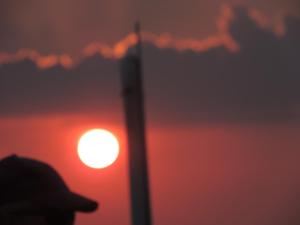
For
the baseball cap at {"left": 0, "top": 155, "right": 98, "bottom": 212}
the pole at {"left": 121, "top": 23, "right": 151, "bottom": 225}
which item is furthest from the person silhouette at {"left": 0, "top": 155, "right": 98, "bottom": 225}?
the pole at {"left": 121, "top": 23, "right": 151, "bottom": 225}

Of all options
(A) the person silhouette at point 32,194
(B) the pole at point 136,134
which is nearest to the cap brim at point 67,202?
(A) the person silhouette at point 32,194

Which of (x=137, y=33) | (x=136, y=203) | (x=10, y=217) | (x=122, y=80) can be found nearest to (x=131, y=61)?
(x=122, y=80)

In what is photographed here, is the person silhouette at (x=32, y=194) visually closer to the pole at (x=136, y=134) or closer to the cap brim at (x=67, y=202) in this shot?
the cap brim at (x=67, y=202)

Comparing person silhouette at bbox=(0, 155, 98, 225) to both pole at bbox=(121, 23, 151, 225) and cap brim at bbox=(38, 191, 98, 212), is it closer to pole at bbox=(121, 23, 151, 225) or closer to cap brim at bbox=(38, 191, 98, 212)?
cap brim at bbox=(38, 191, 98, 212)

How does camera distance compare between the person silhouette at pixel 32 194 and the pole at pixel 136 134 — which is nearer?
the person silhouette at pixel 32 194

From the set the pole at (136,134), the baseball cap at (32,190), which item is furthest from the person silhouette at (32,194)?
the pole at (136,134)

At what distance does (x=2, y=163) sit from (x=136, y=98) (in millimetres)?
1140

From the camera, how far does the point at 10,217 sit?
2.07m

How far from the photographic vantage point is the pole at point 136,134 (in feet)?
10.1

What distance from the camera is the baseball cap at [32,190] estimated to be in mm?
2080

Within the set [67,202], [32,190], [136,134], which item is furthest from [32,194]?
[136,134]

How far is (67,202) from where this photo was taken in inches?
83.1

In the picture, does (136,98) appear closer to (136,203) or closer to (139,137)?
(139,137)

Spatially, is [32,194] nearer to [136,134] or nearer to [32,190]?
[32,190]
